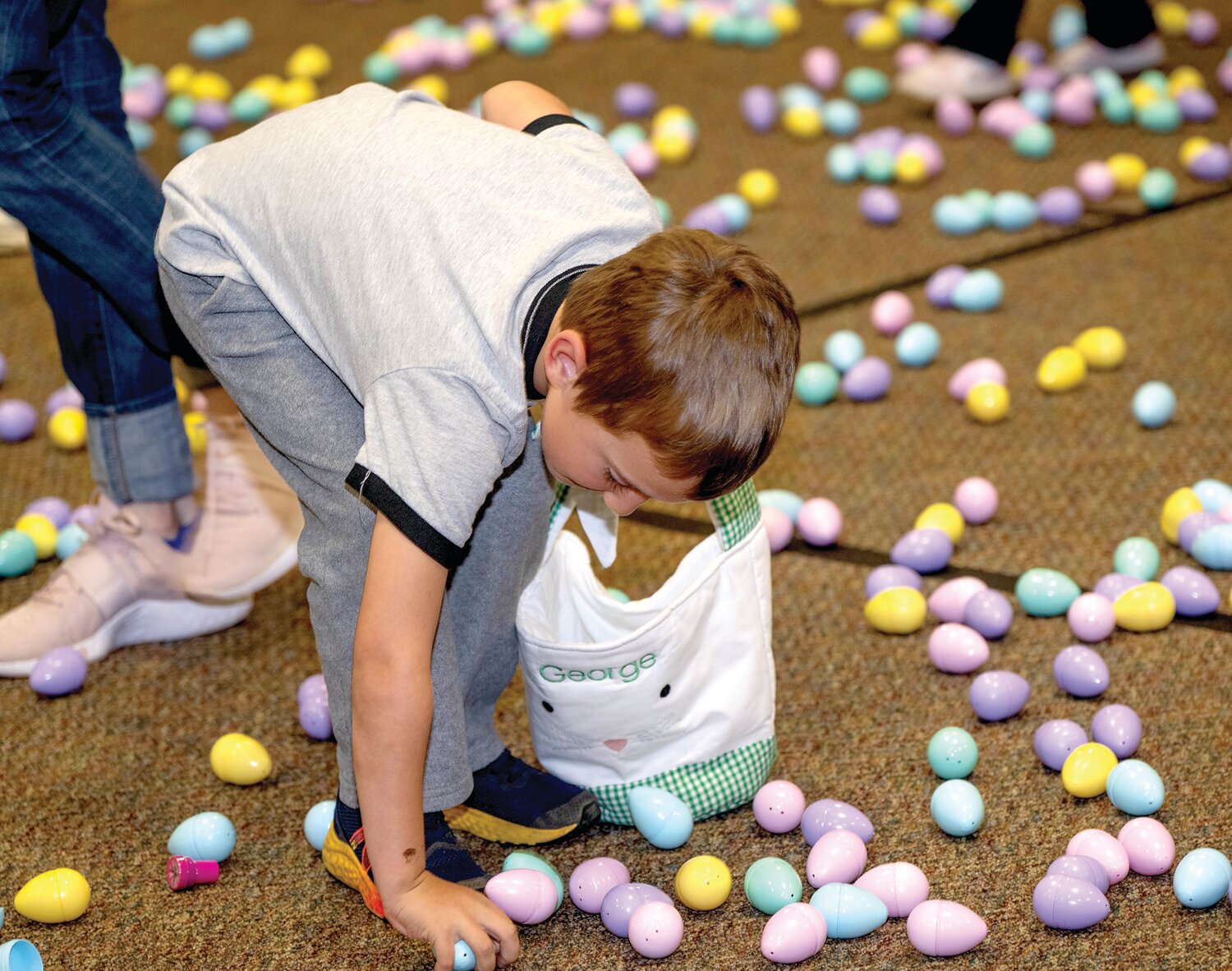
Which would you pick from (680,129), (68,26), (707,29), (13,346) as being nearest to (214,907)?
(68,26)

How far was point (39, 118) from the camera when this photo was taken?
4.12 ft

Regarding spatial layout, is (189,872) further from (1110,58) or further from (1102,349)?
(1110,58)

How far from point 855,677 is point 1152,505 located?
1.44 ft

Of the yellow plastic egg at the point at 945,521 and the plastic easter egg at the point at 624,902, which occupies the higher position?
the plastic easter egg at the point at 624,902

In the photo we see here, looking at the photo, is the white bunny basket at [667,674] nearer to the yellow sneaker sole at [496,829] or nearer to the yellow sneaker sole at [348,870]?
the yellow sneaker sole at [496,829]

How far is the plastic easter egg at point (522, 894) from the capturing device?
3.46ft

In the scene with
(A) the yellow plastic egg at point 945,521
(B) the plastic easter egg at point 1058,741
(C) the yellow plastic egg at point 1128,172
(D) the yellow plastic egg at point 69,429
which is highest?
(B) the plastic easter egg at point 1058,741

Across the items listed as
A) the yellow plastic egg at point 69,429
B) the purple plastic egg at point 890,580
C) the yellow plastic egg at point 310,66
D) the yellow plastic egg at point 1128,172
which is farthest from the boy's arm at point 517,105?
the yellow plastic egg at point 310,66

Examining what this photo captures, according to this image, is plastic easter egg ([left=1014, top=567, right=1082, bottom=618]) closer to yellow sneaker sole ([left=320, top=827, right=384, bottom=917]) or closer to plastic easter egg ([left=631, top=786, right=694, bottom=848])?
plastic easter egg ([left=631, top=786, right=694, bottom=848])

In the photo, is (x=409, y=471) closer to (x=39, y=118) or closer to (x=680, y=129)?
(x=39, y=118)

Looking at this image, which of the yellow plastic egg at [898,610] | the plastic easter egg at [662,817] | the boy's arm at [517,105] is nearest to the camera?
the plastic easter egg at [662,817]

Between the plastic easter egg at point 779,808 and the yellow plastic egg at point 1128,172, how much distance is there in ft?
4.70

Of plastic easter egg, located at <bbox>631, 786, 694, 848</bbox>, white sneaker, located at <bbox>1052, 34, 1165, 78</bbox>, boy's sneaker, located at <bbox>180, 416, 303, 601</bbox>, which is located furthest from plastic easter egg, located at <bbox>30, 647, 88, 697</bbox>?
white sneaker, located at <bbox>1052, 34, 1165, 78</bbox>

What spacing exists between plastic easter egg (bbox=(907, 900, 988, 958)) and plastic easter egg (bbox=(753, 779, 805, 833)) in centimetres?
15
